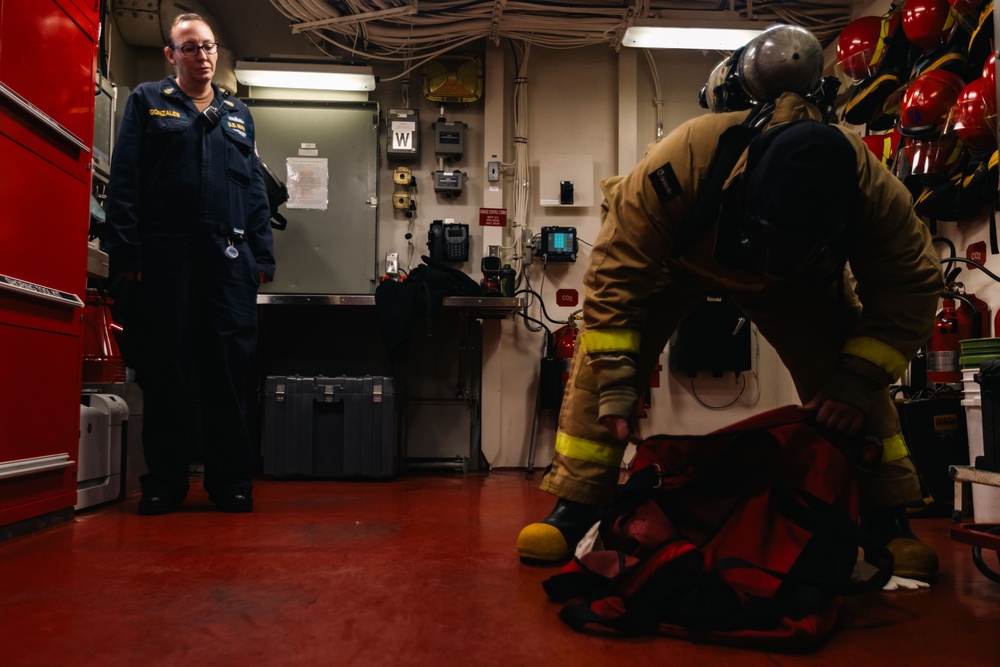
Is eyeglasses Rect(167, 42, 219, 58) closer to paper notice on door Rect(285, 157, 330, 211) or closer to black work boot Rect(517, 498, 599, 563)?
paper notice on door Rect(285, 157, 330, 211)

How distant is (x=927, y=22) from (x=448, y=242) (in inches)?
120

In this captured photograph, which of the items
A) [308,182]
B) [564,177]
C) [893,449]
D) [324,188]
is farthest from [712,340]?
[893,449]

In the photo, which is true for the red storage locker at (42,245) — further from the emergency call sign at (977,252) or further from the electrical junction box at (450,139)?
the emergency call sign at (977,252)

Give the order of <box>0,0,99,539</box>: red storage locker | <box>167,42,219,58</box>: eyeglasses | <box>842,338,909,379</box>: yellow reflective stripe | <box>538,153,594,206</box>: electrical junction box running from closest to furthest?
1. <box>842,338,909,379</box>: yellow reflective stripe
2. <box>0,0,99,539</box>: red storage locker
3. <box>167,42,219,58</box>: eyeglasses
4. <box>538,153,594,206</box>: electrical junction box

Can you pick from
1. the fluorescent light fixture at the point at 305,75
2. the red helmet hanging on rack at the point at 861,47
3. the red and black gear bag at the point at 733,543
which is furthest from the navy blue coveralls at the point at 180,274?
the red helmet hanging on rack at the point at 861,47

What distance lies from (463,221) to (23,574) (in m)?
3.88

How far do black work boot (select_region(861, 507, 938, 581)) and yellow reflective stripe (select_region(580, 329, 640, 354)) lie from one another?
2.61 ft

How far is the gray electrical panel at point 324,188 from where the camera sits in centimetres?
500

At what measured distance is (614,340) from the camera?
1.79m

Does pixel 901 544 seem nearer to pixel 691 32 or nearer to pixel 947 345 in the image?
pixel 947 345

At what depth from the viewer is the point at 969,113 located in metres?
3.08

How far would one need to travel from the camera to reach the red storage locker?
220 cm

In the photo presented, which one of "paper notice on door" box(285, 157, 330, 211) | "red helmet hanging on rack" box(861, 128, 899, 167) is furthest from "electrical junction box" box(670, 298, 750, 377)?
"paper notice on door" box(285, 157, 330, 211)

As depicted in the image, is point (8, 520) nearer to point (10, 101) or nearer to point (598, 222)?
point (10, 101)
